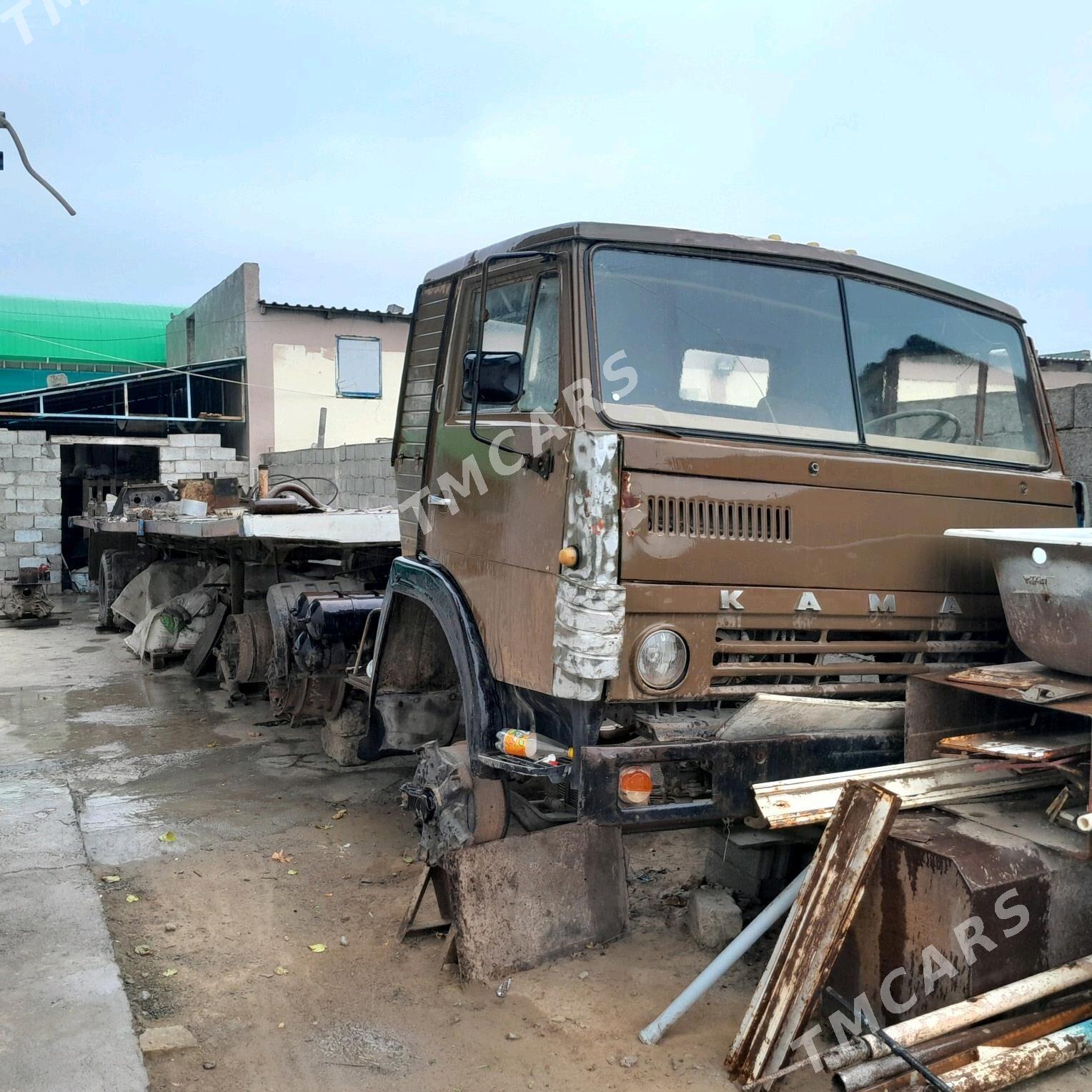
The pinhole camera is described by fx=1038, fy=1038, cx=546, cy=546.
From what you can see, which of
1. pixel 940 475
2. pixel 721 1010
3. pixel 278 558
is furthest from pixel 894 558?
pixel 278 558

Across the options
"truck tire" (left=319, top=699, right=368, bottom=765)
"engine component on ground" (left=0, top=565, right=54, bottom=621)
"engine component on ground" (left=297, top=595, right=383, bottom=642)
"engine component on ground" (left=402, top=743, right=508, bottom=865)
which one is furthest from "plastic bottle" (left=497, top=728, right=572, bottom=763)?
"engine component on ground" (left=0, top=565, right=54, bottom=621)

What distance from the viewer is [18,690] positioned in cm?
844

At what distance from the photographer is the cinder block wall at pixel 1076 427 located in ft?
16.5

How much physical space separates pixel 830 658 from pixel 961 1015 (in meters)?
1.07

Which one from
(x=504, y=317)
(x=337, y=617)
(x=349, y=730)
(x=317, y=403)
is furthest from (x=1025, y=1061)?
(x=317, y=403)

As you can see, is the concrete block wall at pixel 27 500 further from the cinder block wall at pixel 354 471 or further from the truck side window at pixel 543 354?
the truck side window at pixel 543 354

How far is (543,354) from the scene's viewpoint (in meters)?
3.39

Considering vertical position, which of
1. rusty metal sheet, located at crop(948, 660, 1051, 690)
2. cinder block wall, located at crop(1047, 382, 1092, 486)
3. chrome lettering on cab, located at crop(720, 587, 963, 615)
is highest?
cinder block wall, located at crop(1047, 382, 1092, 486)

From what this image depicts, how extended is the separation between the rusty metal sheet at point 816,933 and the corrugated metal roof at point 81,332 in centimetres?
2225

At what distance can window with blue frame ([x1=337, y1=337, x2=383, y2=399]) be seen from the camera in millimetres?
19094

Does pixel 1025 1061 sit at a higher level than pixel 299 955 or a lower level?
higher

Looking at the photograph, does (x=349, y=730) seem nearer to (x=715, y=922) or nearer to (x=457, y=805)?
(x=457, y=805)

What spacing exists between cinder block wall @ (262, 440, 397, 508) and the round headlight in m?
7.63

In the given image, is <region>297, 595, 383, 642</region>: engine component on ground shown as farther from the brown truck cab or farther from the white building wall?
the white building wall
